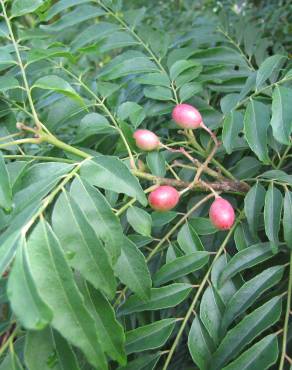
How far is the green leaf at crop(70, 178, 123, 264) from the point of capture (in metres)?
0.64

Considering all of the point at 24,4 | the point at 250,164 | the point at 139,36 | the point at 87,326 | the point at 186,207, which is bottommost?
the point at 186,207

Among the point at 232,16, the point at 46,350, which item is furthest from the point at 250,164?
the point at 232,16

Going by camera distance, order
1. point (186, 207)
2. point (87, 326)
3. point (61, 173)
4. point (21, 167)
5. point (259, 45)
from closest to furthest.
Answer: point (87, 326) < point (61, 173) < point (21, 167) < point (186, 207) < point (259, 45)

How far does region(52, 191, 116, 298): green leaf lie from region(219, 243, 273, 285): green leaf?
0.31m

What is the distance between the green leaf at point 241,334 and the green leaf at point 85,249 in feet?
0.90

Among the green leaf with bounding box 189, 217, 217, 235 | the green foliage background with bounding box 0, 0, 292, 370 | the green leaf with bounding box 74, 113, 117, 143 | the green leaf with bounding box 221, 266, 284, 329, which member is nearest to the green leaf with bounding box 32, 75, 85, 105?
the green foliage background with bounding box 0, 0, 292, 370

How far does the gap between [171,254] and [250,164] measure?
264 mm

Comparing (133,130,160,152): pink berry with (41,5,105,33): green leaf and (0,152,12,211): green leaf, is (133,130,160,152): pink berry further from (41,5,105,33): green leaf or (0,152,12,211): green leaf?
(41,5,105,33): green leaf

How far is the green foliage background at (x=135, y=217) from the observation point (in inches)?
23.4

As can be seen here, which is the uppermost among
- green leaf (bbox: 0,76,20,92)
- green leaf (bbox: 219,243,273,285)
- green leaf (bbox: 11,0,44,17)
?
green leaf (bbox: 11,0,44,17)

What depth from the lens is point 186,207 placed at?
110 cm

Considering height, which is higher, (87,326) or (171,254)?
(87,326)

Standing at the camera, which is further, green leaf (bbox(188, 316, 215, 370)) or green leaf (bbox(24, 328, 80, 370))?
green leaf (bbox(188, 316, 215, 370))

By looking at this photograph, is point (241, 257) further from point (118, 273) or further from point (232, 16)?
point (232, 16)
